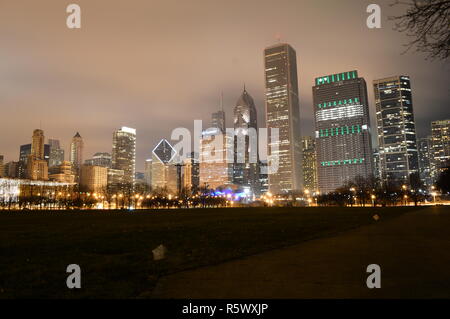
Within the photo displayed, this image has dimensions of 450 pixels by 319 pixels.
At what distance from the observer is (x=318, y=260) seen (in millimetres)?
8953

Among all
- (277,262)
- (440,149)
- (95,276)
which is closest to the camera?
(95,276)

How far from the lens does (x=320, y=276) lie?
7156 mm

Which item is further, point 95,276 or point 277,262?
point 277,262

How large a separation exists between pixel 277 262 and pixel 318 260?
3.61ft

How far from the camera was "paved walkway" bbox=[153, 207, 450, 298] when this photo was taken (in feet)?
19.7

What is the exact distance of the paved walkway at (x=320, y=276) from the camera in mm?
6020
